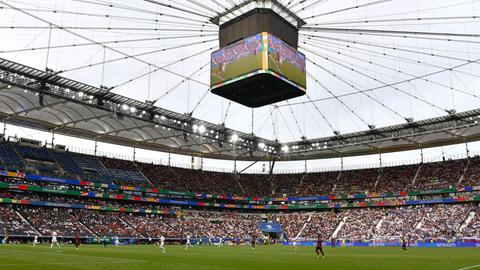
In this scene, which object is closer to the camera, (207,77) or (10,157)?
(207,77)

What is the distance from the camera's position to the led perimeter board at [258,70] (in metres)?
33.6

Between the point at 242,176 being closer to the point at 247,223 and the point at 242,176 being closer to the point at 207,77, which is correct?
the point at 247,223

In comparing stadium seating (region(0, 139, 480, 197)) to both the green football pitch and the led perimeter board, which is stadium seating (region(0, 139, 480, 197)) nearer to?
the green football pitch

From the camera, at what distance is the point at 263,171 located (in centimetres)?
10269

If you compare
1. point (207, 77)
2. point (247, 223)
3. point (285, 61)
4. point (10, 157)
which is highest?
point (207, 77)

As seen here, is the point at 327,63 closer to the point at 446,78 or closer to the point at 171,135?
the point at 446,78

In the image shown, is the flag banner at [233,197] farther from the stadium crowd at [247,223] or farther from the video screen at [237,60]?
the video screen at [237,60]

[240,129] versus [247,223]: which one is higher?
[240,129]

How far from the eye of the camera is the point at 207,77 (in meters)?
54.7

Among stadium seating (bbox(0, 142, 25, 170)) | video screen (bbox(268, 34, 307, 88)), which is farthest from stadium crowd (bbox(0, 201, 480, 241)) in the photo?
video screen (bbox(268, 34, 307, 88))

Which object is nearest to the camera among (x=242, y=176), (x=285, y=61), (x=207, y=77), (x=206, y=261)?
(x=206, y=261)

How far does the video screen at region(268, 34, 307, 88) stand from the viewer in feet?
110

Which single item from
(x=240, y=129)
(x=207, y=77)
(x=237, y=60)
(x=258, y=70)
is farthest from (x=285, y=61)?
(x=240, y=129)

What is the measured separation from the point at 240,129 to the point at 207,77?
26.9m
